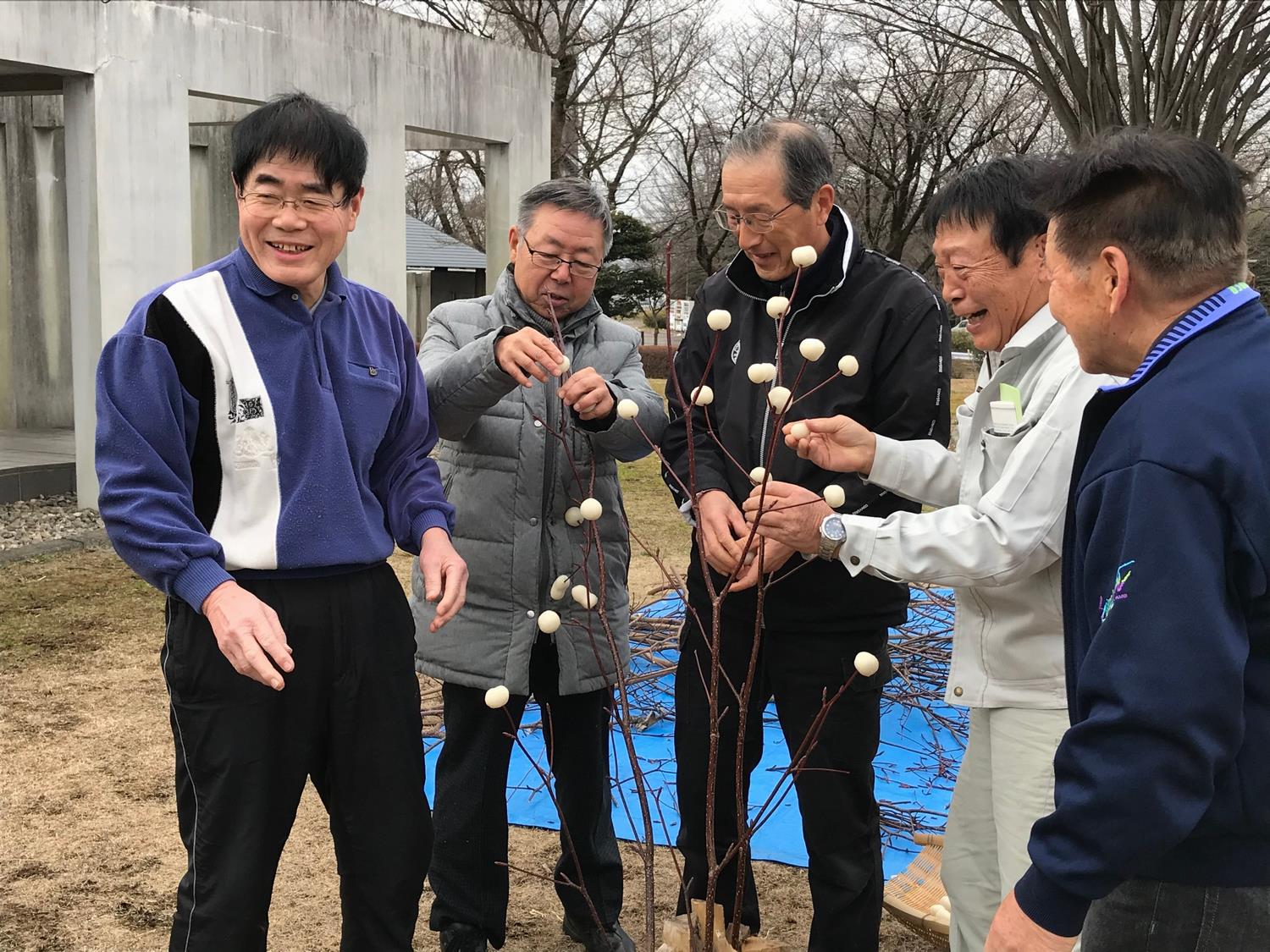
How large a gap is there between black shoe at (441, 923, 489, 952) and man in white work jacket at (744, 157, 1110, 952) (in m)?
1.13

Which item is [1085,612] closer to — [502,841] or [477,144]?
[502,841]

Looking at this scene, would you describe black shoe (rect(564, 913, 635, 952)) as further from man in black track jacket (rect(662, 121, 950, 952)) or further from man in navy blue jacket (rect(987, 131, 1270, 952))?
man in navy blue jacket (rect(987, 131, 1270, 952))

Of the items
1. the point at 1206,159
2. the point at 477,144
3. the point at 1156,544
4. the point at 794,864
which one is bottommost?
the point at 794,864

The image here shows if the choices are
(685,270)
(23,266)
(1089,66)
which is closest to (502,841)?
(1089,66)

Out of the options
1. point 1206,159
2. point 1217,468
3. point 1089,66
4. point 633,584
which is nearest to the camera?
point 1217,468

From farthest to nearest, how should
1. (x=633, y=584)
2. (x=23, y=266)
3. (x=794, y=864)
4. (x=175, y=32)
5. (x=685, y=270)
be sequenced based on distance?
(x=685, y=270) < (x=23, y=266) < (x=175, y=32) < (x=633, y=584) < (x=794, y=864)

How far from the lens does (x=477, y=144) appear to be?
1197 centimetres

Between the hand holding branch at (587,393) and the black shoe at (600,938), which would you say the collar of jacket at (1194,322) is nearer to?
the hand holding branch at (587,393)

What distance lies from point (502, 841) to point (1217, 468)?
207cm

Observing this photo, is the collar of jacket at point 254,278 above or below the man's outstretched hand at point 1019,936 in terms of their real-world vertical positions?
above

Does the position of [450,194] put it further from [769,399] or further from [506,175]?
[769,399]

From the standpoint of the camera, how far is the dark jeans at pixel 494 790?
2871 mm

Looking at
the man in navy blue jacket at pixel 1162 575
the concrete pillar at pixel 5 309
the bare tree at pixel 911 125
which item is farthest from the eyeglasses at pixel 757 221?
the bare tree at pixel 911 125

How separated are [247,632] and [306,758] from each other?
1.19 ft
